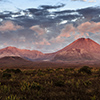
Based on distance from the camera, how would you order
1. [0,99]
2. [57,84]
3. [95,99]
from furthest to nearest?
[57,84] < [0,99] < [95,99]

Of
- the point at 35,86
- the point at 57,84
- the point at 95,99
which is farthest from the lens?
the point at 57,84

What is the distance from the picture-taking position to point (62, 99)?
6527mm

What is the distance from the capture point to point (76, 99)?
6.42 m

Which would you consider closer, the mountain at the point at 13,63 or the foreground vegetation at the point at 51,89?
the foreground vegetation at the point at 51,89

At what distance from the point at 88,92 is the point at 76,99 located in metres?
1.60

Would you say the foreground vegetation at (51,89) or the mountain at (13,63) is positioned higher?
the foreground vegetation at (51,89)

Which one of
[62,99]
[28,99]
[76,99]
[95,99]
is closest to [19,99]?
[28,99]

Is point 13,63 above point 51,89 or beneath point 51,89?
beneath

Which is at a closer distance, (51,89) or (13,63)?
(51,89)

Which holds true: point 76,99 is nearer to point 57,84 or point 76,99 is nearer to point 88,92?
point 88,92

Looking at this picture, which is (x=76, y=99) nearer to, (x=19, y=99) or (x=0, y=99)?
(x=19, y=99)

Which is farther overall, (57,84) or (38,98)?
(57,84)

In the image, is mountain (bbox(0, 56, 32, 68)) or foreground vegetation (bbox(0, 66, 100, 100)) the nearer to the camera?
foreground vegetation (bbox(0, 66, 100, 100))

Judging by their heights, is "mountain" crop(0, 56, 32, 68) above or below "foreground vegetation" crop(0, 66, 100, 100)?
below
